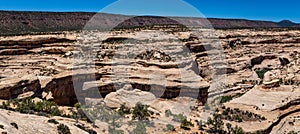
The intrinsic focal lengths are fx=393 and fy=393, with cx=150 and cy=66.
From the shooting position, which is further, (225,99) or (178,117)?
(225,99)

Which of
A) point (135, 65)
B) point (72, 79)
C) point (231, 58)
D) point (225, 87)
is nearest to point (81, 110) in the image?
point (72, 79)

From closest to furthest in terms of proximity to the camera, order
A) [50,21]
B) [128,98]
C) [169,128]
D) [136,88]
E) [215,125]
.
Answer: [169,128] → [215,125] → [128,98] → [136,88] → [50,21]

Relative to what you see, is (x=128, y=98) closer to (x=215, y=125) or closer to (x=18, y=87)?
(x=215, y=125)

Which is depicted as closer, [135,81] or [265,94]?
[265,94]

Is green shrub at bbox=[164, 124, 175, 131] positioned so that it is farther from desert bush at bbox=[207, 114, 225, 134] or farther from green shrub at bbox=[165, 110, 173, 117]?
green shrub at bbox=[165, 110, 173, 117]

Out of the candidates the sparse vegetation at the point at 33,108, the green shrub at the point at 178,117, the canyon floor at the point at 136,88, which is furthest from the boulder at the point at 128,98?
the sparse vegetation at the point at 33,108

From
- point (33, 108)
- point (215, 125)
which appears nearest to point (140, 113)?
point (215, 125)

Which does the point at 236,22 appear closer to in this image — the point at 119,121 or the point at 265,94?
the point at 265,94

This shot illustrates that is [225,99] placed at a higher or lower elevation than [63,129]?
lower
